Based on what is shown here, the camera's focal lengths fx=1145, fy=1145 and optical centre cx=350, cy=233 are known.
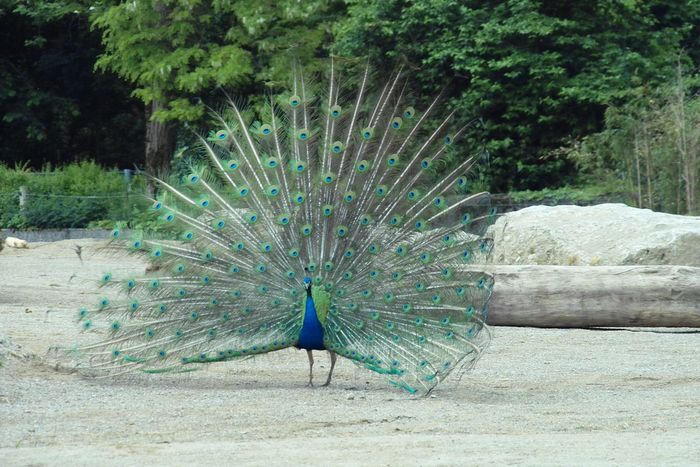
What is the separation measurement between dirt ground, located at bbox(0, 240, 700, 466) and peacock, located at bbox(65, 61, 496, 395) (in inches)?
13.1

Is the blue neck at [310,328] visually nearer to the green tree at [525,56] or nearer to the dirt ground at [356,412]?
the dirt ground at [356,412]

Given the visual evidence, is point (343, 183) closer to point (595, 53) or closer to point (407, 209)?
point (407, 209)

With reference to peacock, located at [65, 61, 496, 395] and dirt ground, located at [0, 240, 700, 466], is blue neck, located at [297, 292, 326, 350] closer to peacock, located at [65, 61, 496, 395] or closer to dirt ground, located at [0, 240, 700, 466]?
peacock, located at [65, 61, 496, 395]

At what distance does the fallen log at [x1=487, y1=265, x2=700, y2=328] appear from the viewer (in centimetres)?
1126

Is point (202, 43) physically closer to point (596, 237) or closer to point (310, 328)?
point (596, 237)

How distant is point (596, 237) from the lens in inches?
555

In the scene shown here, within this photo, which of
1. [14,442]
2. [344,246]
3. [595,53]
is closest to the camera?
[14,442]

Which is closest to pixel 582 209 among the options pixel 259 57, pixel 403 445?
pixel 403 445

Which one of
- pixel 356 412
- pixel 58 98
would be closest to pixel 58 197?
pixel 58 98

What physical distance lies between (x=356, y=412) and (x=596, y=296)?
14.8 feet

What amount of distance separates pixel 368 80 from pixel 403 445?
3.48 meters

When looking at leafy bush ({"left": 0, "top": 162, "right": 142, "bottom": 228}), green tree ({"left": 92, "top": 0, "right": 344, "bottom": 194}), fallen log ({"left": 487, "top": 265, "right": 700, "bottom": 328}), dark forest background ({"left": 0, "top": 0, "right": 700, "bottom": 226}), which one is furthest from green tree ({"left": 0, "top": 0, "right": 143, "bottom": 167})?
fallen log ({"left": 487, "top": 265, "right": 700, "bottom": 328})

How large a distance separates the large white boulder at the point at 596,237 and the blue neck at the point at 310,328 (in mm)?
6132

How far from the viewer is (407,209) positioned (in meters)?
8.57
